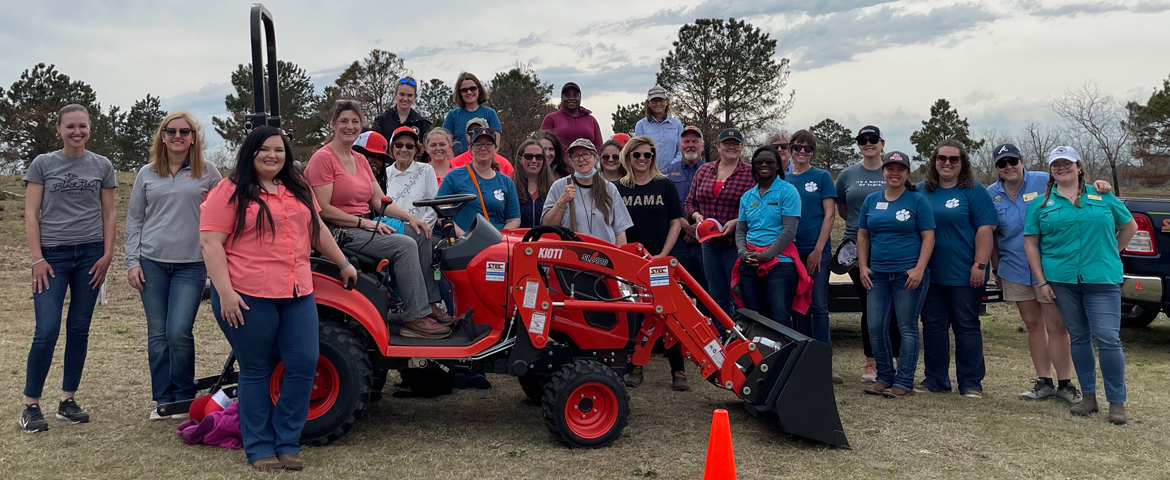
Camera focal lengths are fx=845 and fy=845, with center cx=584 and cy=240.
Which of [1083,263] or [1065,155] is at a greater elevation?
[1065,155]

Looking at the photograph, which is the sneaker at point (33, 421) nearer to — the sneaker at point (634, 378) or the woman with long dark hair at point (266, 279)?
the woman with long dark hair at point (266, 279)

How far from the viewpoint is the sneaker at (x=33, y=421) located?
16.1 ft

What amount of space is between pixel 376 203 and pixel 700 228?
2.54 metres

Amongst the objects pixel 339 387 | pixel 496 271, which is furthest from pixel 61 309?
pixel 496 271

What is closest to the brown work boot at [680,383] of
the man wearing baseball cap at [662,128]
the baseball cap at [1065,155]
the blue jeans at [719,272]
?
the blue jeans at [719,272]

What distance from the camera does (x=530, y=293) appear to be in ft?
15.9

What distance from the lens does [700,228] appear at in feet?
21.4

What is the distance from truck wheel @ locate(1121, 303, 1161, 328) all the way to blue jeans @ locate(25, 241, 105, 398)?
916 centimetres

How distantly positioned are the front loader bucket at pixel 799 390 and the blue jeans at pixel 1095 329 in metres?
1.96

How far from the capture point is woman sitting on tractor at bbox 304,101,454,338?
4.93 meters

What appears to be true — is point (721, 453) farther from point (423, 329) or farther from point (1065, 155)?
point (1065, 155)

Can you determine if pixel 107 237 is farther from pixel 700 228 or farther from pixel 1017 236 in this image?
pixel 1017 236

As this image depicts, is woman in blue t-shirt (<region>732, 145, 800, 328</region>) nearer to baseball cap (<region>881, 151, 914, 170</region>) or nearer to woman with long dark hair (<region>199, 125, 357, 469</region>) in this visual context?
baseball cap (<region>881, 151, 914, 170</region>)

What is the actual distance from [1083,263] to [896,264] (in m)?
1.16
